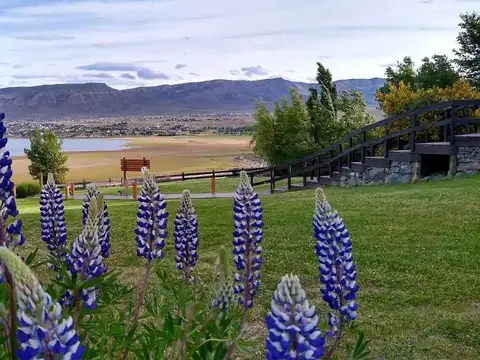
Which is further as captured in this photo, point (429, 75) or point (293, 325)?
point (429, 75)

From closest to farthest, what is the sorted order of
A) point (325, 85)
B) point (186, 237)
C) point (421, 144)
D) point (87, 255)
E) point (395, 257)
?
point (87, 255), point (186, 237), point (395, 257), point (421, 144), point (325, 85)

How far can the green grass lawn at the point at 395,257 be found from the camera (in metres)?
5.70

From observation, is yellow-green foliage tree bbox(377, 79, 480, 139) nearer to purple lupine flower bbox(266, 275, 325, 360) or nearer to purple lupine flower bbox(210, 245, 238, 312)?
purple lupine flower bbox(210, 245, 238, 312)

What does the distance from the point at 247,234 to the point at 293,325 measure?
1585mm

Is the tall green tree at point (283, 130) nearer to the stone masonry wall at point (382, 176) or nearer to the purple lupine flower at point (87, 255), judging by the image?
the stone masonry wall at point (382, 176)

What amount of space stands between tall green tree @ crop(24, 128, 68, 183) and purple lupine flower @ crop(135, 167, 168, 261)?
3709 centimetres

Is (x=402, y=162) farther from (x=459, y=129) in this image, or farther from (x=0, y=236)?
(x=0, y=236)

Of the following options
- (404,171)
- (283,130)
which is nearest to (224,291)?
(404,171)

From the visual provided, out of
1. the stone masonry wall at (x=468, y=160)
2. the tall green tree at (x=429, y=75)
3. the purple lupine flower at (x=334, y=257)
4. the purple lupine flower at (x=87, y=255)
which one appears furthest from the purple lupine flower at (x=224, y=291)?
the tall green tree at (x=429, y=75)

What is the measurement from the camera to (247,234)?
10.2 feet

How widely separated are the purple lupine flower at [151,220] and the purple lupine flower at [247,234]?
38 cm

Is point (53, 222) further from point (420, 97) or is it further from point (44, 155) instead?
point (44, 155)

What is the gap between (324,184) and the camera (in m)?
21.5

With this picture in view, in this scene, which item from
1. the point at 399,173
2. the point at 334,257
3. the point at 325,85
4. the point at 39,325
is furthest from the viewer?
the point at 325,85
